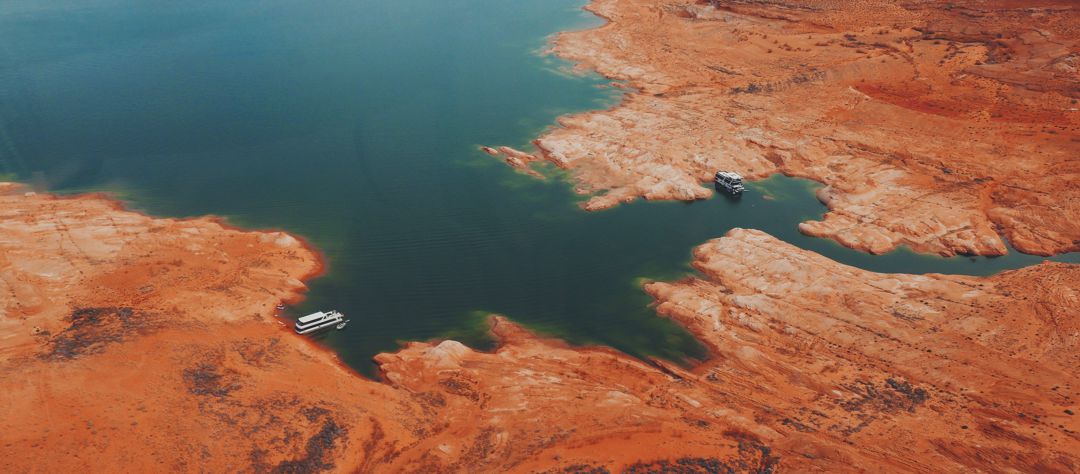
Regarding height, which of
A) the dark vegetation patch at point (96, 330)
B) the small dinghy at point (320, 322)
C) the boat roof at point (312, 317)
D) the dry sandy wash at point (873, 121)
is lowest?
the small dinghy at point (320, 322)

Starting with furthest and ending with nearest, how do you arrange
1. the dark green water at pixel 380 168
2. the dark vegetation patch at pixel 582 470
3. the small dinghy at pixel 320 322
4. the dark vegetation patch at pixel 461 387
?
1. the dark green water at pixel 380 168
2. the small dinghy at pixel 320 322
3. the dark vegetation patch at pixel 461 387
4. the dark vegetation patch at pixel 582 470

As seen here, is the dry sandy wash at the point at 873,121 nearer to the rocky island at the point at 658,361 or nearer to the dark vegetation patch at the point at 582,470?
the rocky island at the point at 658,361

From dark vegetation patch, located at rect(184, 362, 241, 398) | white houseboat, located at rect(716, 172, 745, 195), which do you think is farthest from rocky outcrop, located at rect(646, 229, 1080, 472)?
dark vegetation patch, located at rect(184, 362, 241, 398)

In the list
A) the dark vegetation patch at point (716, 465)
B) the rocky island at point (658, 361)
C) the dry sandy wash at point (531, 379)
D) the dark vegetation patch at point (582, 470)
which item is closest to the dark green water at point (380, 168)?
the rocky island at point (658, 361)

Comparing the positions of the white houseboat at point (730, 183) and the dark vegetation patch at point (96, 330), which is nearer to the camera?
the dark vegetation patch at point (96, 330)

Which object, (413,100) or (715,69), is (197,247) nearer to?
(413,100)

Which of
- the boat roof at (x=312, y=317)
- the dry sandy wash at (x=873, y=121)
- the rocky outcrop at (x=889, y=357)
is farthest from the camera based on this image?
the dry sandy wash at (x=873, y=121)

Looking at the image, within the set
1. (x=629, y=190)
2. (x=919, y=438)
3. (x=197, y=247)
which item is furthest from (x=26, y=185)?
(x=919, y=438)
